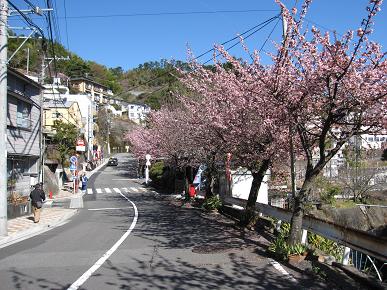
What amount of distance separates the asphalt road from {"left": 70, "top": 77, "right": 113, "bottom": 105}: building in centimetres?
8803

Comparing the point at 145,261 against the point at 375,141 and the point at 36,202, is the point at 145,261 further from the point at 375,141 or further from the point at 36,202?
the point at 375,141

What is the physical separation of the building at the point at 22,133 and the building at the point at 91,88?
71.6 m

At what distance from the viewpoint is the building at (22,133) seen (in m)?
24.2

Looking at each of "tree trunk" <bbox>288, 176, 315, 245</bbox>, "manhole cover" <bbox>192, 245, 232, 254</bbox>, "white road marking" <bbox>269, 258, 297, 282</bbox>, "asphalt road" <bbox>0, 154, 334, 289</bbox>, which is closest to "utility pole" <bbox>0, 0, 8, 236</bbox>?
"asphalt road" <bbox>0, 154, 334, 289</bbox>

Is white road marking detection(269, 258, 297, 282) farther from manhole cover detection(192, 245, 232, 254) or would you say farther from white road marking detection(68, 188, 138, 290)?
white road marking detection(68, 188, 138, 290)

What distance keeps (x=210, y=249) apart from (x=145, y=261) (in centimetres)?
209

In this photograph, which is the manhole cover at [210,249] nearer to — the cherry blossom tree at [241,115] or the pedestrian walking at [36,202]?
Result: the cherry blossom tree at [241,115]

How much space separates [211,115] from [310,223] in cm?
578

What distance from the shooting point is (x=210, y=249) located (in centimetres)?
1156

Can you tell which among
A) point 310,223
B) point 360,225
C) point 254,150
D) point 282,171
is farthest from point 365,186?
point 310,223

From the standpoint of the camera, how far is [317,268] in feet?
28.5

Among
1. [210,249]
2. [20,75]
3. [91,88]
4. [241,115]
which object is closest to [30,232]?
[210,249]

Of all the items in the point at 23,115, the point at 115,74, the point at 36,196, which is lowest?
the point at 36,196

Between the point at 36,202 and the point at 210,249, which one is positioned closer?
the point at 210,249
